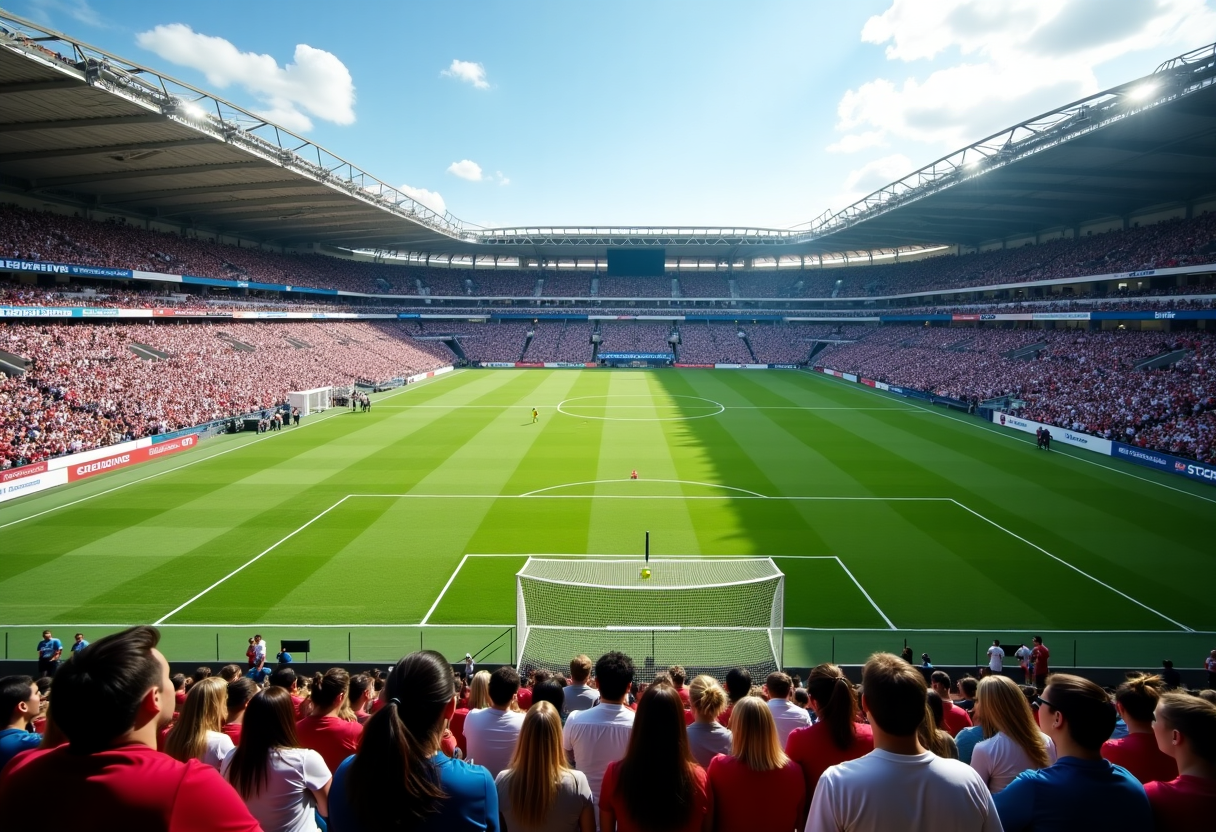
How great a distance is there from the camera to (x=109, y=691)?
2348 mm

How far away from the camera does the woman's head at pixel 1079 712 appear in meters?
3.11

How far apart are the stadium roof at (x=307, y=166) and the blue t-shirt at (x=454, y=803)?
32187 mm

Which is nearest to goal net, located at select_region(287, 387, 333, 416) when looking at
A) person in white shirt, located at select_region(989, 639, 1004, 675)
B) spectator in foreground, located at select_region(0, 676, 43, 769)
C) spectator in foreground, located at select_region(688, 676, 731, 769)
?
person in white shirt, located at select_region(989, 639, 1004, 675)

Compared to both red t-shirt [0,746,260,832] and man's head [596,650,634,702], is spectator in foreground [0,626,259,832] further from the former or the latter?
man's head [596,650,634,702]

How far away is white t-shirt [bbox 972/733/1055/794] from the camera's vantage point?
447 centimetres

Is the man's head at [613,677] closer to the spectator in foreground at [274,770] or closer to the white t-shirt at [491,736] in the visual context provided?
the white t-shirt at [491,736]

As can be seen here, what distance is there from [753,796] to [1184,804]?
6.90ft

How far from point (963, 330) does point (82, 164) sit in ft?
235

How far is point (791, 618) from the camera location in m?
16.1

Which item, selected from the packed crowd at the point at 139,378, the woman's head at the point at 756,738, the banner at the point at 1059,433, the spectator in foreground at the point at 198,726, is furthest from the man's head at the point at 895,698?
the banner at the point at 1059,433

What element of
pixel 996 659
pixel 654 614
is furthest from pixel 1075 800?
pixel 654 614

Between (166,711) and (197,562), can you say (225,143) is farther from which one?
(166,711)

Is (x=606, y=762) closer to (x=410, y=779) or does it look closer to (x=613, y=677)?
(x=613, y=677)

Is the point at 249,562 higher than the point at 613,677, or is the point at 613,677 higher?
the point at 613,677
